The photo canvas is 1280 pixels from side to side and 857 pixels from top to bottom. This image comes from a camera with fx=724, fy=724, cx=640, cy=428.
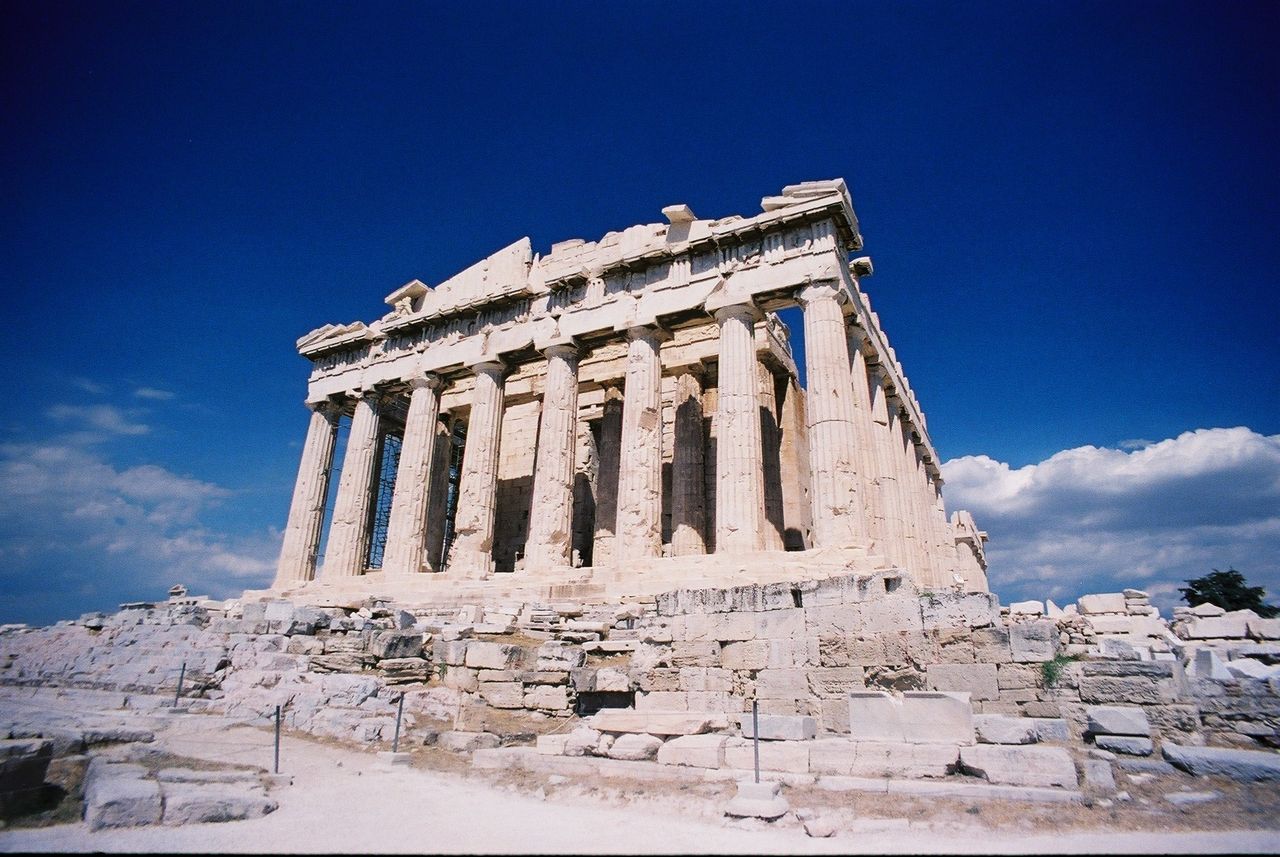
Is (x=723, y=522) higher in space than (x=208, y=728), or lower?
higher

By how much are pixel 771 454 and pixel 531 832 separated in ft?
64.7

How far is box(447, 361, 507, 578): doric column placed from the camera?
71.1 ft

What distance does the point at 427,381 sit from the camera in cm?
2516

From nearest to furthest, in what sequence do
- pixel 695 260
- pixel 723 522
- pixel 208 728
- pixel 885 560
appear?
pixel 208 728 → pixel 885 560 → pixel 723 522 → pixel 695 260

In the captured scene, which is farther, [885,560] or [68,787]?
[885,560]

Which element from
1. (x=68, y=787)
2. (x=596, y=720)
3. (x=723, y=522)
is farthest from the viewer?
(x=723, y=522)

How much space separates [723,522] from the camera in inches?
708

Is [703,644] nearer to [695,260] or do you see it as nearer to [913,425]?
[695,260]

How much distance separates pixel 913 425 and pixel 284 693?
76.6ft

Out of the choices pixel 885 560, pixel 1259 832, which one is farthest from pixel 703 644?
pixel 885 560

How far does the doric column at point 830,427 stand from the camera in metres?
16.6

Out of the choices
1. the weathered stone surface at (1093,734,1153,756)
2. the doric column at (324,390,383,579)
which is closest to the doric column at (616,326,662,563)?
the doric column at (324,390,383,579)

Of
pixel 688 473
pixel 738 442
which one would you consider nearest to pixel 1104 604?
pixel 738 442

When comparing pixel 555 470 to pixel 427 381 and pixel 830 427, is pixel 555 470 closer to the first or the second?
pixel 427 381
